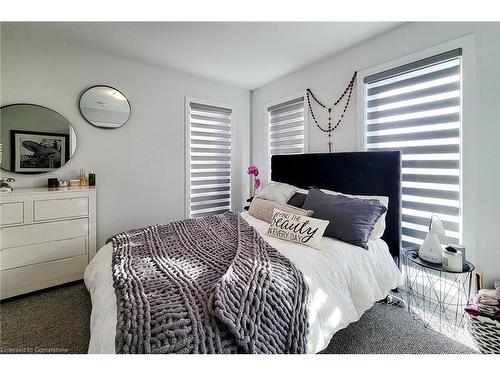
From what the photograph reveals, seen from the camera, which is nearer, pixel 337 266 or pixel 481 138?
pixel 337 266

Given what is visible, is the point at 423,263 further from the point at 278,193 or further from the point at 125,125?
the point at 125,125

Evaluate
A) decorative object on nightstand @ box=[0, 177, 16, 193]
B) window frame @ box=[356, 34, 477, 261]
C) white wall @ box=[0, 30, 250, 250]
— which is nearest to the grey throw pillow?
window frame @ box=[356, 34, 477, 261]

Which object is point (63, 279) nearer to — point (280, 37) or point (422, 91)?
point (280, 37)

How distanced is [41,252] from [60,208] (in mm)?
425

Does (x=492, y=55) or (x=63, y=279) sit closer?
(x=492, y=55)

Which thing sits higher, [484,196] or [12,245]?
[484,196]

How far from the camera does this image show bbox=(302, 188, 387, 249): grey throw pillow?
1.74 metres

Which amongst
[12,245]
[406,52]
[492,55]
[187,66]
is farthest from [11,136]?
[492,55]

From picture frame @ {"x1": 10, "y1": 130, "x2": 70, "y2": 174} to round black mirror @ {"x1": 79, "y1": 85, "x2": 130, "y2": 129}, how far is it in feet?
1.14

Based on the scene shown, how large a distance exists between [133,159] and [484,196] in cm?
340

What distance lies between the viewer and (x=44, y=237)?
2137mm

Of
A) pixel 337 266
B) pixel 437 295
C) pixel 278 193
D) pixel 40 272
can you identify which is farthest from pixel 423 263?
pixel 40 272

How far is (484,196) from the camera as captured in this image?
1.62 metres

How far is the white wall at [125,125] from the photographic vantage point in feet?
7.51
